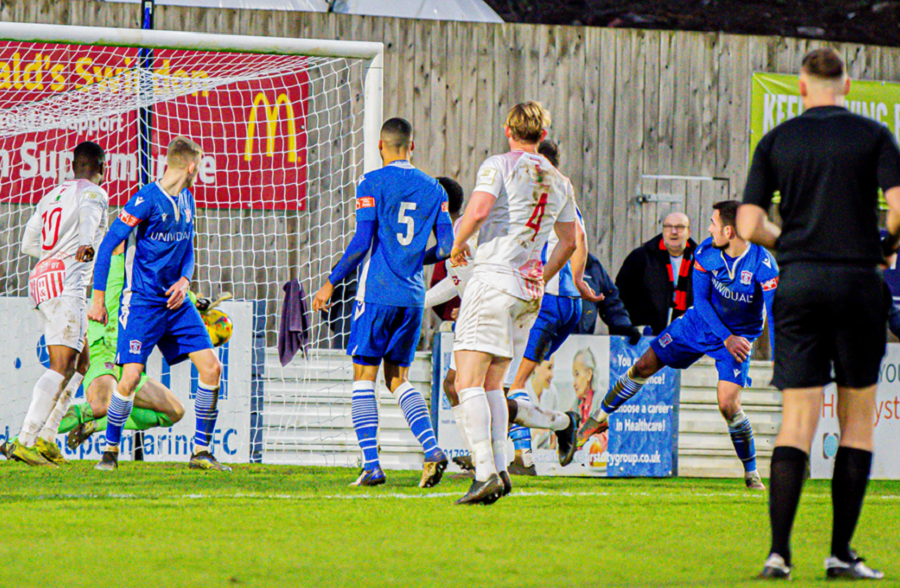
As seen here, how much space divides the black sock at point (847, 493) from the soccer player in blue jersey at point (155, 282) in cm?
483

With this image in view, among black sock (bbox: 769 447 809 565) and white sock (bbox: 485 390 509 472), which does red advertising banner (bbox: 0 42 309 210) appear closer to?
white sock (bbox: 485 390 509 472)

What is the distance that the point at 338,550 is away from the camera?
4008mm

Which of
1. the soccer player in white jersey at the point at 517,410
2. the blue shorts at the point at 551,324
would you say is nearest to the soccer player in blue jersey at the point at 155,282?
the soccer player in white jersey at the point at 517,410

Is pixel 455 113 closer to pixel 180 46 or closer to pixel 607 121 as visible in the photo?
pixel 607 121

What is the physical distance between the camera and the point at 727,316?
7906mm

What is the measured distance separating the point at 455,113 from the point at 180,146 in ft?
17.7

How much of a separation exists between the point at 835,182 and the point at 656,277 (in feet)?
22.9

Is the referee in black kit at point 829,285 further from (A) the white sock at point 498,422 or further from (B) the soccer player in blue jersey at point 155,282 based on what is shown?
(B) the soccer player in blue jersey at point 155,282

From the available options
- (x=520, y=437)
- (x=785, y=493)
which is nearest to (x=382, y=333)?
(x=520, y=437)

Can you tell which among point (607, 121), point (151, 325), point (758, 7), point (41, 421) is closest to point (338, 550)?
point (151, 325)

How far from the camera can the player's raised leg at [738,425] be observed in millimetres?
7922

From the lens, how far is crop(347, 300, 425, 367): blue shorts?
651 cm

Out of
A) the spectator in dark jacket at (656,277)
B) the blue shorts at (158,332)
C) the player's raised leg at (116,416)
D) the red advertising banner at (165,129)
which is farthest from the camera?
the red advertising banner at (165,129)

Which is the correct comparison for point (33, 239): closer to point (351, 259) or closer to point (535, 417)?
point (351, 259)
